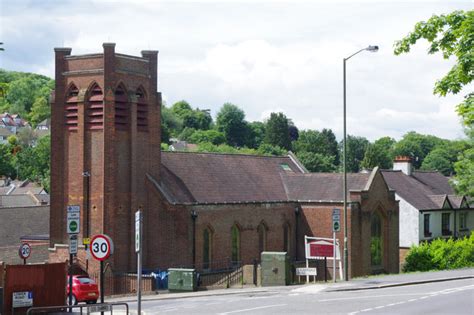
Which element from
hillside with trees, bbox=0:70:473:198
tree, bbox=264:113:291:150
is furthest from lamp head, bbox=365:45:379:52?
tree, bbox=264:113:291:150

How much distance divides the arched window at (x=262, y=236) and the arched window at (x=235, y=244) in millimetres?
1851

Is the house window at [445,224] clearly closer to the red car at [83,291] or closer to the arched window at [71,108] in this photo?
the arched window at [71,108]

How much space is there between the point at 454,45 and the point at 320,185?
3199cm

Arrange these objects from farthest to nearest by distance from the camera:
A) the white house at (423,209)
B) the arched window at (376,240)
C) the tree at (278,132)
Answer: the tree at (278,132) < the white house at (423,209) < the arched window at (376,240)

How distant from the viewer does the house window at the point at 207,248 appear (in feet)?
140

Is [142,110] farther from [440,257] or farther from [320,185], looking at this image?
[440,257]

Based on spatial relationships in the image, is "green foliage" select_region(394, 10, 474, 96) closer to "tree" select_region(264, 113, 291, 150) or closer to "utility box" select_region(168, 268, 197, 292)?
"utility box" select_region(168, 268, 197, 292)

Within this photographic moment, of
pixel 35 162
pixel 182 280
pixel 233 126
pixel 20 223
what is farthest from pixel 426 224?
pixel 233 126

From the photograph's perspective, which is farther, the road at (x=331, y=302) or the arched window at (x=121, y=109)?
the arched window at (x=121, y=109)

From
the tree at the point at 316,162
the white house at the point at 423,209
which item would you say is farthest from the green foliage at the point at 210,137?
the white house at the point at 423,209

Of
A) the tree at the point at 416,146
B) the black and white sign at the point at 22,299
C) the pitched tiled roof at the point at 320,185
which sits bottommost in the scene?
the black and white sign at the point at 22,299

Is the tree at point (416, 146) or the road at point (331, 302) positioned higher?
the tree at point (416, 146)

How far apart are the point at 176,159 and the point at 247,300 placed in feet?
55.3

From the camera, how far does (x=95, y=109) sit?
4016cm
